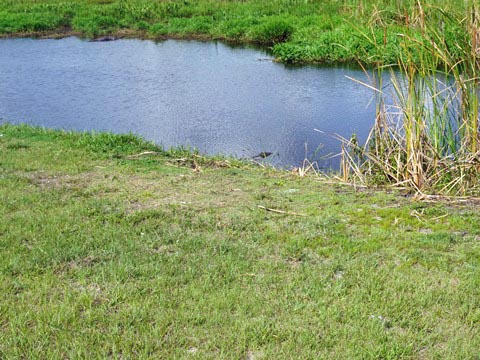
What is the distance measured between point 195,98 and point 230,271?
7256mm

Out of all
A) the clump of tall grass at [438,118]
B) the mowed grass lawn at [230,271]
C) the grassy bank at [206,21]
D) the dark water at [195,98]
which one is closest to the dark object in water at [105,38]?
the grassy bank at [206,21]

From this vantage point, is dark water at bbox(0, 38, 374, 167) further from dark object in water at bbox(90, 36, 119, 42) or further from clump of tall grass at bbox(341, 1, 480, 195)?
dark object in water at bbox(90, 36, 119, 42)

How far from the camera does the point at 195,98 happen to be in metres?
10.7

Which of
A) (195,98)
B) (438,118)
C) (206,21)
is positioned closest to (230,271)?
(438,118)

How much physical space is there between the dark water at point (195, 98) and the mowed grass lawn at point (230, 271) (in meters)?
2.68

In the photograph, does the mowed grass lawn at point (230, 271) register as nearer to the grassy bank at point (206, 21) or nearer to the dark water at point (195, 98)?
the dark water at point (195, 98)

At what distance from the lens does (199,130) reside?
891 centimetres

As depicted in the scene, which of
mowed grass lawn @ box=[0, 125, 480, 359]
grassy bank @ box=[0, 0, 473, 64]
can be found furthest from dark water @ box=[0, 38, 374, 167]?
mowed grass lawn @ box=[0, 125, 480, 359]

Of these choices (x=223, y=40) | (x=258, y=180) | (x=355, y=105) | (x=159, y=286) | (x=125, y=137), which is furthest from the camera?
(x=223, y=40)

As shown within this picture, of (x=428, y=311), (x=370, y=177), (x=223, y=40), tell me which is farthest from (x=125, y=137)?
(x=223, y=40)

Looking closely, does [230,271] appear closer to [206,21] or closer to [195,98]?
[195,98]

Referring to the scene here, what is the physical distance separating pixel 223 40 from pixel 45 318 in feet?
A: 49.4

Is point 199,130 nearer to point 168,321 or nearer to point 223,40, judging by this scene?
point 168,321

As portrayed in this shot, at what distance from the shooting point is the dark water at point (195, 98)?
28.2 feet
